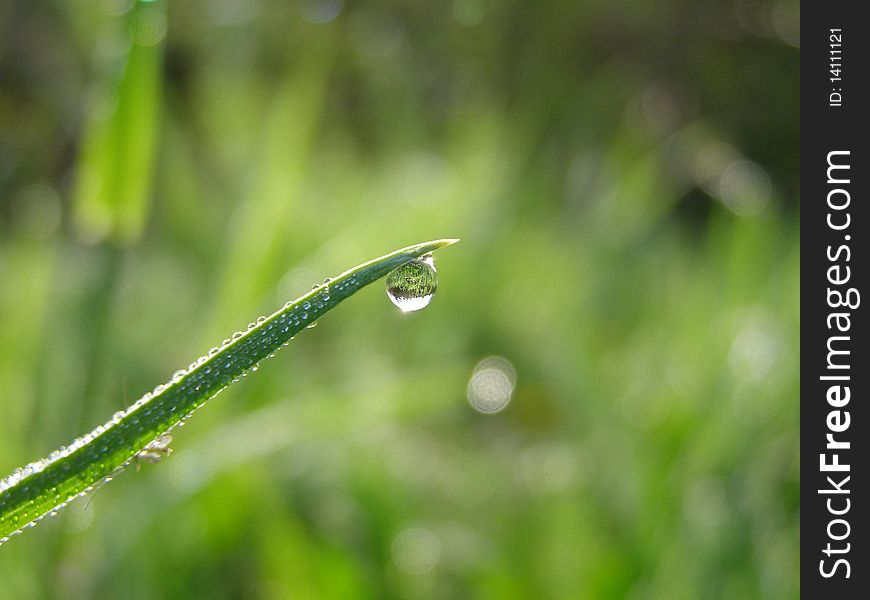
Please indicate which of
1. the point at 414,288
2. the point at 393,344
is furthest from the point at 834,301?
the point at 414,288

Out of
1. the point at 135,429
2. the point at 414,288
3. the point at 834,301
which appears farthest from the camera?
the point at 834,301

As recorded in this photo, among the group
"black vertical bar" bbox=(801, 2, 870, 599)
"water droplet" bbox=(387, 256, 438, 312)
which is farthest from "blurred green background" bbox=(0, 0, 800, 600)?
"water droplet" bbox=(387, 256, 438, 312)

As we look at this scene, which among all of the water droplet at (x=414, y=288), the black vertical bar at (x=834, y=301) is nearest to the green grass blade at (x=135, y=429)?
the water droplet at (x=414, y=288)

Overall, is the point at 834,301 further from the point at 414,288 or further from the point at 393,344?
the point at 414,288

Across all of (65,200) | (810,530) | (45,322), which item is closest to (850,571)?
(810,530)

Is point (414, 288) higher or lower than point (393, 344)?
higher

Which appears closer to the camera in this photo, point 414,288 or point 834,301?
point 414,288

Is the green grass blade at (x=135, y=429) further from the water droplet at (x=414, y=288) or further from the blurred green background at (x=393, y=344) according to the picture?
the blurred green background at (x=393, y=344)
